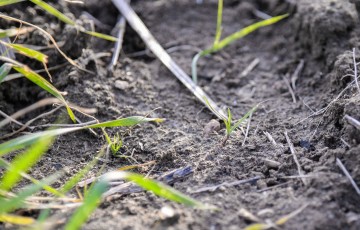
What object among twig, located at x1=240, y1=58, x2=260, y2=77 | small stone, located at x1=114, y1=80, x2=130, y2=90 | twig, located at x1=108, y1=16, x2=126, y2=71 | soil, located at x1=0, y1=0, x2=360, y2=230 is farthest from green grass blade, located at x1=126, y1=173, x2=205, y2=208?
twig, located at x1=240, y1=58, x2=260, y2=77

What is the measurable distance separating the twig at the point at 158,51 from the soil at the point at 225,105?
40 millimetres

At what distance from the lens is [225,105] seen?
222cm

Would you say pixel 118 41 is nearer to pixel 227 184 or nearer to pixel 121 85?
pixel 121 85

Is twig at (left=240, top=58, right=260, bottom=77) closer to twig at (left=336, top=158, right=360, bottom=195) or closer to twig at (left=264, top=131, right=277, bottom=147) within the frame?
twig at (left=264, top=131, right=277, bottom=147)

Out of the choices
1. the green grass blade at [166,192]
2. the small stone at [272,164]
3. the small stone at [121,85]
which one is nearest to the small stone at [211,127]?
the small stone at [272,164]

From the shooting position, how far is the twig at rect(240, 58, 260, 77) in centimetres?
249

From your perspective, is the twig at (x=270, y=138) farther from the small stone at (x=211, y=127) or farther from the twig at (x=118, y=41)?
the twig at (x=118, y=41)

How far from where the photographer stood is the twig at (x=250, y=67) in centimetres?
249

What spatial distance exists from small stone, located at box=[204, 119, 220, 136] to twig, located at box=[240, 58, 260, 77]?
0.58 meters

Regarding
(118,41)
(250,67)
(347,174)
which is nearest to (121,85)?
(118,41)

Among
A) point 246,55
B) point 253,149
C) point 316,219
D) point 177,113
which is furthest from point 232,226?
point 246,55

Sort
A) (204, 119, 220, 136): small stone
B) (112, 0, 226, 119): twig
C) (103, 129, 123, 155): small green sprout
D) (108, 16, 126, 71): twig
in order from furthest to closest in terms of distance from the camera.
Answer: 1. (108, 16, 126, 71): twig
2. (112, 0, 226, 119): twig
3. (204, 119, 220, 136): small stone
4. (103, 129, 123, 155): small green sprout

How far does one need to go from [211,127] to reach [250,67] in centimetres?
71

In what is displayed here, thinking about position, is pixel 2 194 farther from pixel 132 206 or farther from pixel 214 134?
pixel 214 134
